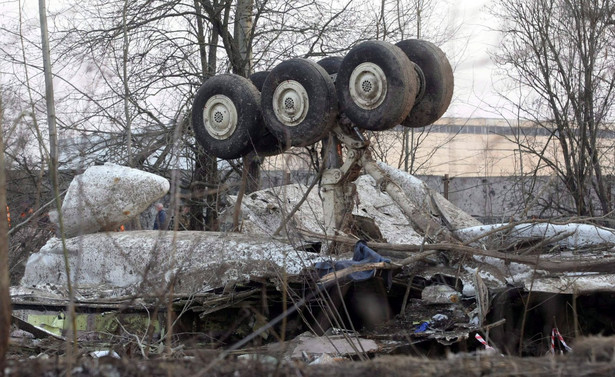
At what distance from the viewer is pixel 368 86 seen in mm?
6184

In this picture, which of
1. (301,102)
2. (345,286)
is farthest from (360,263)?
(301,102)

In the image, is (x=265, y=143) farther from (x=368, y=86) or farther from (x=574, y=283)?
(x=574, y=283)

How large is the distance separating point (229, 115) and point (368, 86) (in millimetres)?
1627

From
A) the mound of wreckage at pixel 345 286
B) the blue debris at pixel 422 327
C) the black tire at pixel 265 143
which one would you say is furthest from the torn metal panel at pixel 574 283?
the black tire at pixel 265 143

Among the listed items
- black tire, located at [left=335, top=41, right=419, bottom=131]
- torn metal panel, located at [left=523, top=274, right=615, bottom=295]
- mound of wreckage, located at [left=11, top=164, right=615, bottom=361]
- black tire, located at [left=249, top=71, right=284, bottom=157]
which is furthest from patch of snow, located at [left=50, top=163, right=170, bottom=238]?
torn metal panel, located at [left=523, top=274, right=615, bottom=295]

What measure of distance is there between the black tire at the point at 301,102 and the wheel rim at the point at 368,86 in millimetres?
300

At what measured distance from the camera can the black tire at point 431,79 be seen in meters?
6.76

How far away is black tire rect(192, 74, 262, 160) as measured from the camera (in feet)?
22.8

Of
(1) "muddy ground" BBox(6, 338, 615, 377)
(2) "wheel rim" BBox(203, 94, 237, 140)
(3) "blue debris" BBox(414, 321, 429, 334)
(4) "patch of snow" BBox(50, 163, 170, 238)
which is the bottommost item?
(3) "blue debris" BBox(414, 321, 429, 334)

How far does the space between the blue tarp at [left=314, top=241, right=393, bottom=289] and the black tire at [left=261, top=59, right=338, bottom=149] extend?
1.60 m

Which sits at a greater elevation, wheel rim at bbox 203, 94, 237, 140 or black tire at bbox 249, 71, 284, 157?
wheel rim at bbox 203, 94, 237, 140

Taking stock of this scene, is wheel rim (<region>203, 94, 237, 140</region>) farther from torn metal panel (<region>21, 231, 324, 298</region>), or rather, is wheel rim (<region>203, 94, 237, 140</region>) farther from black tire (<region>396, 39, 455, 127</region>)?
black tire (<region>396, 39, 455, 127</region>)

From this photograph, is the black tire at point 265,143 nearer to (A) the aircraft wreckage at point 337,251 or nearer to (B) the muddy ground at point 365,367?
(A) the aircraft wreckage at point 337,251

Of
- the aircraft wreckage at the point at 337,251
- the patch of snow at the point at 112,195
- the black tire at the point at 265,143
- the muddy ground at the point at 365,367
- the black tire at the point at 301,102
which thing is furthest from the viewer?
the black tire at the point at 265,143
